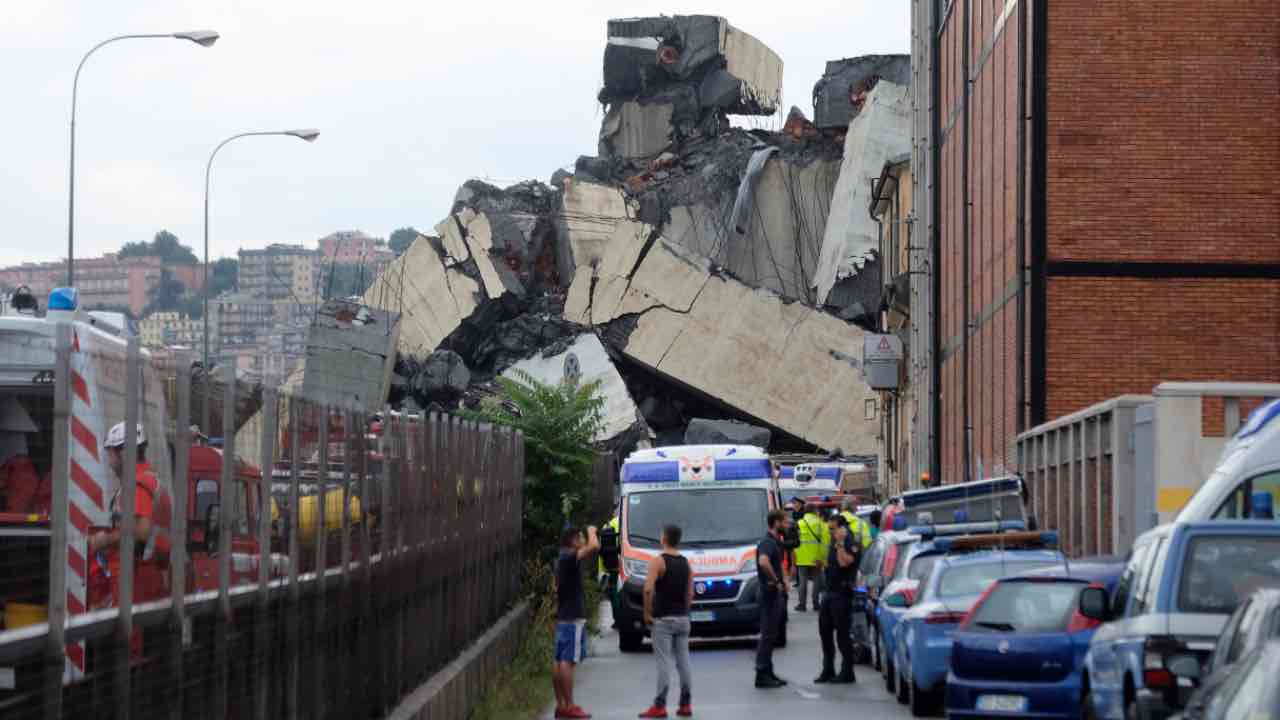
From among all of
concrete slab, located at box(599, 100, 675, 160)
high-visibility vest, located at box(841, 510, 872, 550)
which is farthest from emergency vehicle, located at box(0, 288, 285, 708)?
concrete slab, located at box(599, 100, 675, 160)

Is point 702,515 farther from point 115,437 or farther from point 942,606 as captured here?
point 115,437

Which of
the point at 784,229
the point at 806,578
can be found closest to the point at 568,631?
the point at 806,578

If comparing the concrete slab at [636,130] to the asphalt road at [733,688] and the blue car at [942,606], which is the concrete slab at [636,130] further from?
the blue car at [942,606]

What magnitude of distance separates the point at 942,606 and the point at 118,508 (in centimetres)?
1230

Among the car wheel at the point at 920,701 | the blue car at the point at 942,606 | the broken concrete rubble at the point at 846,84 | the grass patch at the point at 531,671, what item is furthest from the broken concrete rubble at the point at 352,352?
the car wheel at the point at 920,701

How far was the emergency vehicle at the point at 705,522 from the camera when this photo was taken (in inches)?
1156

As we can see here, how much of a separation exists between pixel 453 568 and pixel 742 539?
37.4ft

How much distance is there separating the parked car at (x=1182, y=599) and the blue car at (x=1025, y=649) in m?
3.38

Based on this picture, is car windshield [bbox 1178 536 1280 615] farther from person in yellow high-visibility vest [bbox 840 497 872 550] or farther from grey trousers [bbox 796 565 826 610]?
grey trousers [bbox 796 565 826 610]

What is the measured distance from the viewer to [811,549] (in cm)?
3681

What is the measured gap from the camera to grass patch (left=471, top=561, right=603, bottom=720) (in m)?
18.8

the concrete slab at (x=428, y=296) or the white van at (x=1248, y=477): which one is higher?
the concrete slab at (x=428, y=296)

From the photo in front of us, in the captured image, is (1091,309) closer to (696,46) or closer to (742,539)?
(742,539)

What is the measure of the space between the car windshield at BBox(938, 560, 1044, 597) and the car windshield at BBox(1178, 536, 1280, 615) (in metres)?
6.64
